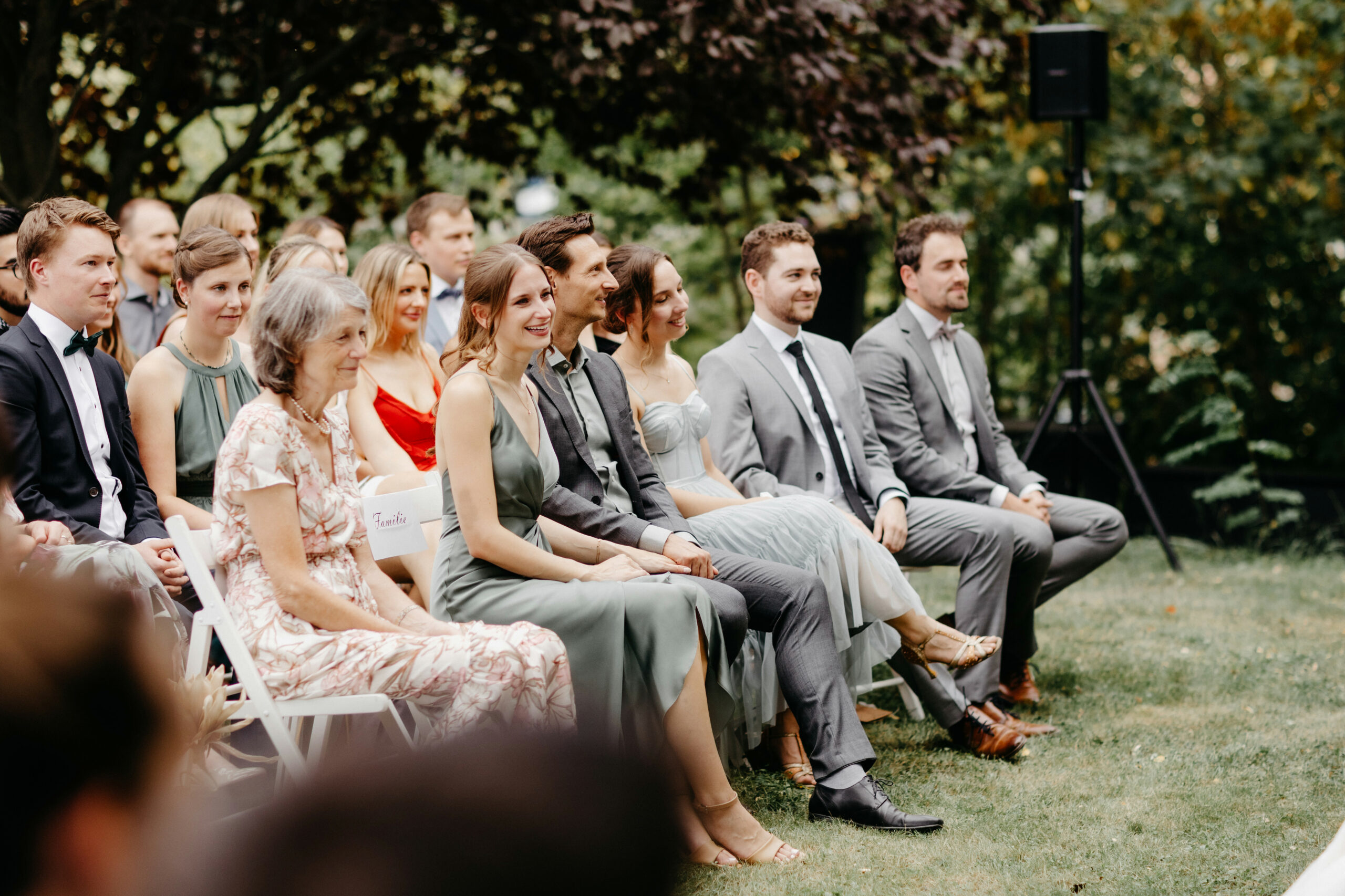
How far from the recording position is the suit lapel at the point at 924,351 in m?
4.86

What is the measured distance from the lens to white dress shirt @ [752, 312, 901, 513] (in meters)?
4.41

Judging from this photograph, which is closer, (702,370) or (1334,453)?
(702,370)

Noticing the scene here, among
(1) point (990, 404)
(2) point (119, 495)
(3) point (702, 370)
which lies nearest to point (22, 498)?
(2) point (119, 495)

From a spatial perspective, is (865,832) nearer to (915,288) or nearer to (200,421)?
(200,421)

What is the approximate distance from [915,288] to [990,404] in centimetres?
64

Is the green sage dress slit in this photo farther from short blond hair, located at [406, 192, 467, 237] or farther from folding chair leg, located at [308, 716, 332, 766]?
short blond hair, located at [406, 192, 467, 237]

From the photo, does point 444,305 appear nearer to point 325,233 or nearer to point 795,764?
point 325,233

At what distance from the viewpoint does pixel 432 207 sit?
5.25 meters

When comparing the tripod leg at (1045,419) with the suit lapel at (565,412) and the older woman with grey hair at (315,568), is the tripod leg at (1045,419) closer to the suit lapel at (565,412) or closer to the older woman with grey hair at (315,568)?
the suit lapel at (565,412)

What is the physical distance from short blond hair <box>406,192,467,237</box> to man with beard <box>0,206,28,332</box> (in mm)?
1818

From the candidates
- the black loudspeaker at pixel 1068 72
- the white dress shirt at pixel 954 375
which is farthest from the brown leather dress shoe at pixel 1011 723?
the black loudspeaker at pixel 1068 72

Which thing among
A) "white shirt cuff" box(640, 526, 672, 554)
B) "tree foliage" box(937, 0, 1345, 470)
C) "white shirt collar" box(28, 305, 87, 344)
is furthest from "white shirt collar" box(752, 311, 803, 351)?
"tree foliage" box(937, 0, 1345, 470)

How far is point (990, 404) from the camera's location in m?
5.22

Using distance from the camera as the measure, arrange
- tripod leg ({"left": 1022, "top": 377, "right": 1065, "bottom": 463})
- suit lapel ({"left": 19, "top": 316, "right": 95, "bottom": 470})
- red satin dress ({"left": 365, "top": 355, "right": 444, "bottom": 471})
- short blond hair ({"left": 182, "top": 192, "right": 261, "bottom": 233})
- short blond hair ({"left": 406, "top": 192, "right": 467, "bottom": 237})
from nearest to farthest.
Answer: suit lapel ({"left": 19, "top": 316, "right": 95, "bottom": 470}), red satin dress ({"left": 365, "top": 355, "right": 444, "bottom": 471}), short blond hair ({"left": 182, "top": 192, "right": 261, "bottom": 233}), short blond hair ({"left": 406, "top": 192, "right": 467, "bottom": 237}), tripod leg ({"left": 1022, "top": 377, "right": 1065, "bottom": 463})
